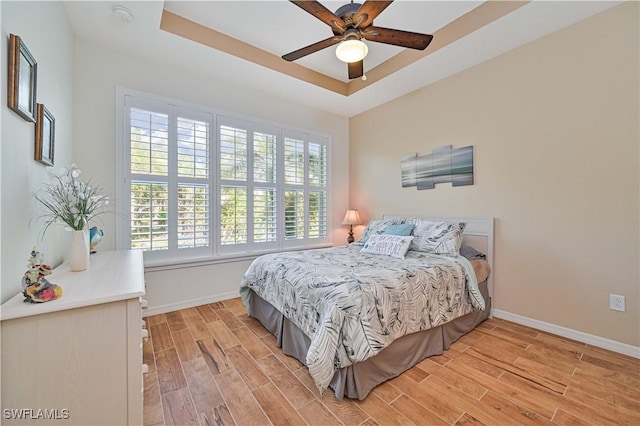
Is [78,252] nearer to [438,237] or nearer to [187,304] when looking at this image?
[187,304]

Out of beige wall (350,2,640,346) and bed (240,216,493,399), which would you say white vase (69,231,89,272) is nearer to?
bed (240,216,493,399)

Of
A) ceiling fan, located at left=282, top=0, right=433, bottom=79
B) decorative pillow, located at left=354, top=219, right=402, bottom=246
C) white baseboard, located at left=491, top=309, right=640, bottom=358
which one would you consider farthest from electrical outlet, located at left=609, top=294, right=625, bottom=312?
ceiling fan, located at left=282, top=0, right=433, bottom=79

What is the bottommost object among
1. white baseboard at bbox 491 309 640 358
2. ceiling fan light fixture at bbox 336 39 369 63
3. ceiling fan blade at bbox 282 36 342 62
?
white baseboard at bbox 491 309 640 358

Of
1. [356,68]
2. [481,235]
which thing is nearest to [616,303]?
[481,235]

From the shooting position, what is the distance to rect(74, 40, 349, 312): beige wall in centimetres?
256

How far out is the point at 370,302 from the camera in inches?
67.7

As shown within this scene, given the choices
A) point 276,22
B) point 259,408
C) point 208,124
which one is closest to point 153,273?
point 208,124

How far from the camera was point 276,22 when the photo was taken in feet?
8.48

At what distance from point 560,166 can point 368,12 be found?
2.17 metres

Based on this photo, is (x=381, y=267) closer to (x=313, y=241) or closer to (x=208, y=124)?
(x=313, y=241)

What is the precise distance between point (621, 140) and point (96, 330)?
11.9 feet

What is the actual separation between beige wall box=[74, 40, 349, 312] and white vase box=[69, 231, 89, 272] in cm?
121

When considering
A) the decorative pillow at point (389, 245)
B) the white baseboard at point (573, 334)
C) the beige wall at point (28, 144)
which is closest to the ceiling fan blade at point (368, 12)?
the beige wall at point (28, 144)

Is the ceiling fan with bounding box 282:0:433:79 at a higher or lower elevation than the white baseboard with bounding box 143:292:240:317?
higher
